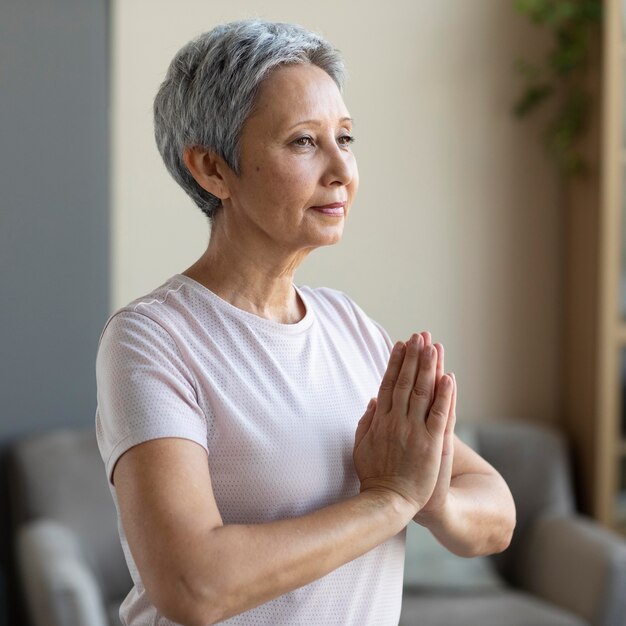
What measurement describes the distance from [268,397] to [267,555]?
22 centimetres

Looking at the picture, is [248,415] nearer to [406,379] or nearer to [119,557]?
[406,379]

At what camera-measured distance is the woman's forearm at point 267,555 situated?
3.43 feet

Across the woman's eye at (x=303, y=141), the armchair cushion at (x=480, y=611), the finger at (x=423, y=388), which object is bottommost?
the armchair cushion at (x=480, y=611)

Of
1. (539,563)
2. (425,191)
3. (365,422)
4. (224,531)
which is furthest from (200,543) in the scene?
(425,191)

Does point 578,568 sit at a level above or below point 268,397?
below

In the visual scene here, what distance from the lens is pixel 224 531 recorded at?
1068 mm

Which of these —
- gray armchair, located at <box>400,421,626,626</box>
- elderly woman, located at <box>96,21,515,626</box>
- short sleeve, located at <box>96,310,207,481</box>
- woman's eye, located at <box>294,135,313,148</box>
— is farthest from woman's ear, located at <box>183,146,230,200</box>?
gray armchair, located at <box>400,421,626,626</box>

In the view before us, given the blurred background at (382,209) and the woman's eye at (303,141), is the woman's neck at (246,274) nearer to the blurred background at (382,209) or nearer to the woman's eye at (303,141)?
the woman's eye at (303,141)

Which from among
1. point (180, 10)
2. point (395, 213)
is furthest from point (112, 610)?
point (180, 10)

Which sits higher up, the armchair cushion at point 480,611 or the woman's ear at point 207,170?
the woman's ear at point 207,170

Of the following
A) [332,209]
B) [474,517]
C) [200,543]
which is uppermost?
[332,209]

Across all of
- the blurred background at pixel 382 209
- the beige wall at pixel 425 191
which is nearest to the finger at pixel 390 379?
→ the blurred background at pixel 382 209

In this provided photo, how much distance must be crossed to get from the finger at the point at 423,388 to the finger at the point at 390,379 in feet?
0.09

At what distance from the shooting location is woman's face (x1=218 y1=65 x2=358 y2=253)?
125 centimetres
